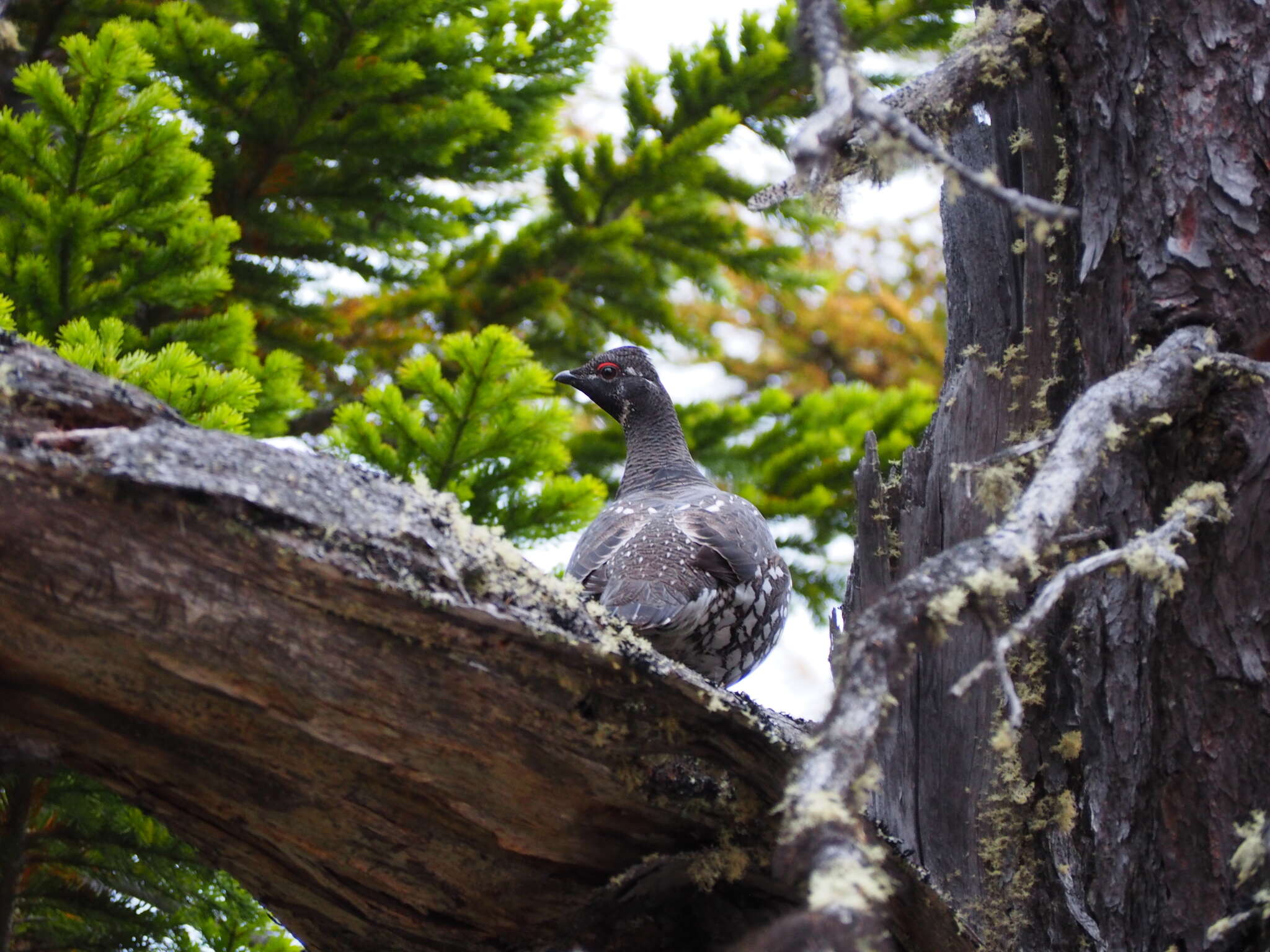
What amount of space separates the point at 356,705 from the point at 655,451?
3496mm

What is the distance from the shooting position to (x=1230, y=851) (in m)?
2.58

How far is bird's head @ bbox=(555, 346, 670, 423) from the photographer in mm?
5828

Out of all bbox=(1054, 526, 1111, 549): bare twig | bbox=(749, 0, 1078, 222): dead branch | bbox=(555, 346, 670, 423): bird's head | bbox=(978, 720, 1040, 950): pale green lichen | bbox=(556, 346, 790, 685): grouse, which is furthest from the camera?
bbox=(555, 346, 670, 423): bird's head

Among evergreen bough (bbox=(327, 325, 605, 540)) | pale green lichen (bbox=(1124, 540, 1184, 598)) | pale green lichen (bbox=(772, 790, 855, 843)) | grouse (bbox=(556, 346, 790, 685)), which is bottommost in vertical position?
pale green lichen (bbox=(772, 790, 855, 843))

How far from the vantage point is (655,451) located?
18.6 feet

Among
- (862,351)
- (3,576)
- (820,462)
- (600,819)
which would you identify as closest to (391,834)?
(600,819)

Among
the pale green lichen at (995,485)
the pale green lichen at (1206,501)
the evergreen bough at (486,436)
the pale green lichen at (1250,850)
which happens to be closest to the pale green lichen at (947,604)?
the pale green lichen at (995,485)

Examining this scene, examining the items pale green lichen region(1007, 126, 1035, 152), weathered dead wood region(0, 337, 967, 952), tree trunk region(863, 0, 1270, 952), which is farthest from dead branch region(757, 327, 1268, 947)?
pale green lichen region(1007, 126, 1035, 152)

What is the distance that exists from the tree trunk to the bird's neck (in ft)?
6.74

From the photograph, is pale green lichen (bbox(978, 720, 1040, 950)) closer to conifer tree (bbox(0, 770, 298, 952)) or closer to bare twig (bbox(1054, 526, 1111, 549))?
bare twig (bbox(1054, 526, 1111, 549))

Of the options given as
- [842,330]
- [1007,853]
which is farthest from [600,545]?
[842,330]

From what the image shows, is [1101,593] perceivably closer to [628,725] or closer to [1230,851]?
[1230,851]

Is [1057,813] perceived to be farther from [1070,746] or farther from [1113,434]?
[1113,434]

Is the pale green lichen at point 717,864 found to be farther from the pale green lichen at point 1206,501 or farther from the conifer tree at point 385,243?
the conifer tree at point 385,243
